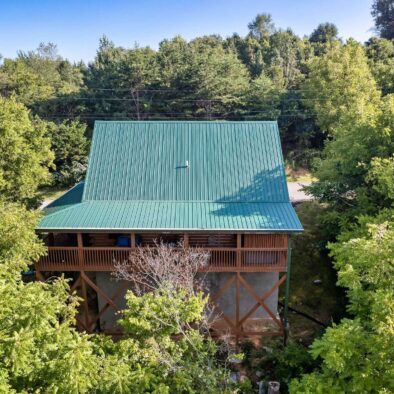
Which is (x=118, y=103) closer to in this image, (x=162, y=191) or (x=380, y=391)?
(x=162, y=191)

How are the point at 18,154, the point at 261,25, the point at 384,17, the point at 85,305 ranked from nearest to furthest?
1. the point at 85,305
2. the point at 18,154
3. the point at 384,17
4. the point at 261,25

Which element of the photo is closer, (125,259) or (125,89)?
(125,259)

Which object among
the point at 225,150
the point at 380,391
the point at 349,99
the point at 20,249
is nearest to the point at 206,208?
the point at 225,150

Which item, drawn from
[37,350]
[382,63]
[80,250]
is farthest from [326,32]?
[37,350]

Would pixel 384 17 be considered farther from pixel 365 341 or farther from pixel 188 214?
pixel 365 341

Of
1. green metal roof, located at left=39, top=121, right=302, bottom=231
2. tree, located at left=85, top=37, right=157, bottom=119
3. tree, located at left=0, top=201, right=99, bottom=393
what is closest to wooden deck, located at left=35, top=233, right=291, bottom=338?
green metal roof, located at left=39, top=121, right=302, bottom=231

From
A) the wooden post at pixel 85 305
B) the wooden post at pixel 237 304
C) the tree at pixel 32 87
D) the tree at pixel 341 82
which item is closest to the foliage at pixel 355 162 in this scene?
the wooden post at pixel 237 304
